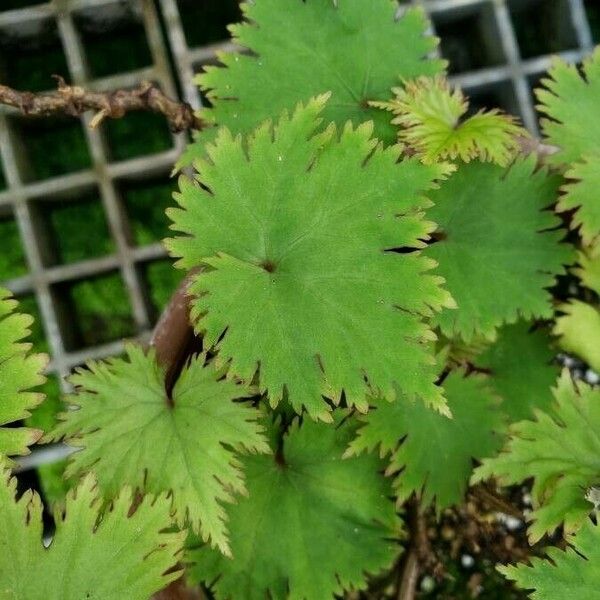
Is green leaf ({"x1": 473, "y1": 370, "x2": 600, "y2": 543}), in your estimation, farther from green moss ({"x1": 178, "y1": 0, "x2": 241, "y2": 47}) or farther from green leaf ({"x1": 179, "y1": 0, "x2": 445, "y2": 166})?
green moss ({"x1": 178, "y1": 0, "x2": 241, "y2": 47})

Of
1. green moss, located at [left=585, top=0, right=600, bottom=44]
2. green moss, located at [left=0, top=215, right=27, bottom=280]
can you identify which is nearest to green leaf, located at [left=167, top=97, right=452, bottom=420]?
green moss, located at [left=0, top=215, right=27, bottom=280]

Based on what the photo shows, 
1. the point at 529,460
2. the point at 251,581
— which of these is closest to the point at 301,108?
the point at 529,460

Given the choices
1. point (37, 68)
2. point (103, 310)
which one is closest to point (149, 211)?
point (103, 310)

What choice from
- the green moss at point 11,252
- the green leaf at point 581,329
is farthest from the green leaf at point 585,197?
the green moss at point 11,252

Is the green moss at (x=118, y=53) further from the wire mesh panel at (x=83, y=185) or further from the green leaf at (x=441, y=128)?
the green leaf at (x=441, y=128)

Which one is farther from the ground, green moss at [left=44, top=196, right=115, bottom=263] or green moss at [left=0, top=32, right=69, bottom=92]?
green moss at [left=0, top=32, right=69, bottom=92]

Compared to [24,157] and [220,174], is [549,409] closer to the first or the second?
[220,174]
